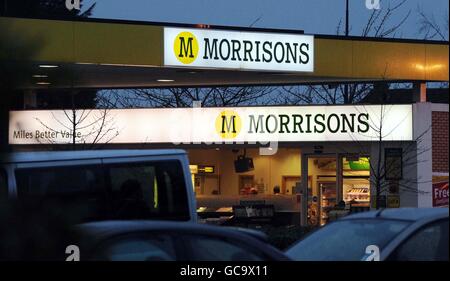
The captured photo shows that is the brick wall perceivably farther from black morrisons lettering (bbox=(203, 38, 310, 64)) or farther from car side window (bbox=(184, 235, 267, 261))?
car side window (bbox=(184, 235, 267, 261))

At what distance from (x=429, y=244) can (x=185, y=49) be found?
10597mm

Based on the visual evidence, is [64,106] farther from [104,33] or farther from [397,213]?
[397,213]

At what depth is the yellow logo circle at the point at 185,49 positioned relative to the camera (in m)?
16.2

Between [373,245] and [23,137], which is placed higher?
[23,137]

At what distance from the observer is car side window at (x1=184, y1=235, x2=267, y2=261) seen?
4913mm

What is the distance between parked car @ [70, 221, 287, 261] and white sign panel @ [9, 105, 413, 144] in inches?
497

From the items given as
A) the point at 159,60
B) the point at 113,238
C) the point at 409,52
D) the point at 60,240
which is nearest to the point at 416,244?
the point at 113,238

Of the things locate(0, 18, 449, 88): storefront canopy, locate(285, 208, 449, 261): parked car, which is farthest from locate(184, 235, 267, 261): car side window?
locate(0, 18, 449, 88): storefront canopy

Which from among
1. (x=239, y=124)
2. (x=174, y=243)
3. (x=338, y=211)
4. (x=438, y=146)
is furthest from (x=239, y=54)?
(x=174, y=243)

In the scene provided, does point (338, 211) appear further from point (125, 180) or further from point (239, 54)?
point (125, 180)

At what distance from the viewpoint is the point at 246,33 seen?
54.4 feet

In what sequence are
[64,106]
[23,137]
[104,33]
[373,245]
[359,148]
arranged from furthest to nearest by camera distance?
[359,148], [64,106], [104,33], [373,245], [23,137]

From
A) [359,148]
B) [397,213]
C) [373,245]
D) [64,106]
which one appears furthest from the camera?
[359,148]

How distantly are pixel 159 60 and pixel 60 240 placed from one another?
13.4 metres
